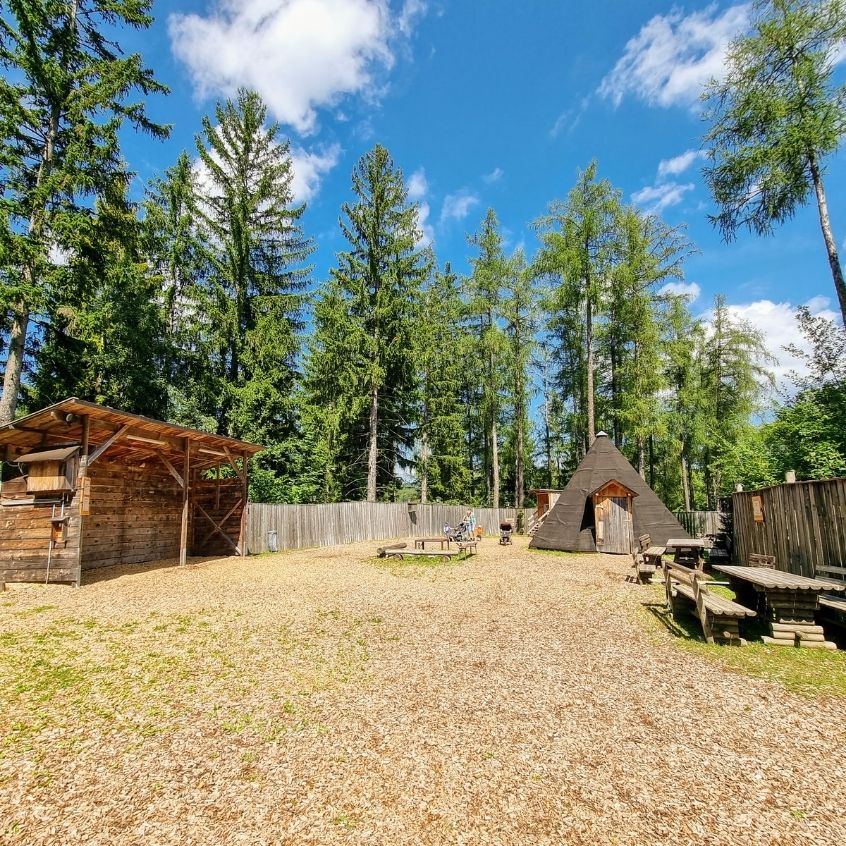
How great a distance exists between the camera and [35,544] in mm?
10227

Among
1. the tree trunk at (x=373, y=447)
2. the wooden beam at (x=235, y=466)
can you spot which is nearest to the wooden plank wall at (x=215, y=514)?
the wooden beam at (x=235, y=466)

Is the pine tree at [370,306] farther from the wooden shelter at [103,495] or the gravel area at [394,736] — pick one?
the gravel area at [394,736]

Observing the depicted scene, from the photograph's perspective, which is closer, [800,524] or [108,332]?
[800,524]

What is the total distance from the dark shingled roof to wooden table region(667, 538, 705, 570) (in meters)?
3.33

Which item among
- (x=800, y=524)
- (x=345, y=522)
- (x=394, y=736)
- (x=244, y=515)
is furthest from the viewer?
(x=345, y=522)

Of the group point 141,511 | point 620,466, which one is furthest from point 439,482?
point 141,511

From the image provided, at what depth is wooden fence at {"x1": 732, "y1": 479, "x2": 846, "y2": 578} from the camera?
760cm

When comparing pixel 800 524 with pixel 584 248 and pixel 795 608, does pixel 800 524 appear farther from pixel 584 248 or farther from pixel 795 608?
pixel 584 248

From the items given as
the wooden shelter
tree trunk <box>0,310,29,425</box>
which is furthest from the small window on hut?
tree trunk <box>0,310,29,425</box>

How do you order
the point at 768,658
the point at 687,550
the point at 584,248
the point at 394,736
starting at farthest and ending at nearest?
the point at 584,248, the point at 687,550, the point at 768,658, the point at 394,736

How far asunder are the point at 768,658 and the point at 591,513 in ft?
38.0

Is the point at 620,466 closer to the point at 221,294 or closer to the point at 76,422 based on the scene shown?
the point at 76,422

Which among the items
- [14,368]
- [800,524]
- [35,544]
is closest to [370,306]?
[14,368]

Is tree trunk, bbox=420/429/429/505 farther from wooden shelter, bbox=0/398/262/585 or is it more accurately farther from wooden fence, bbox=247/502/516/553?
wooden shelter, bbox=0/398/262/585
